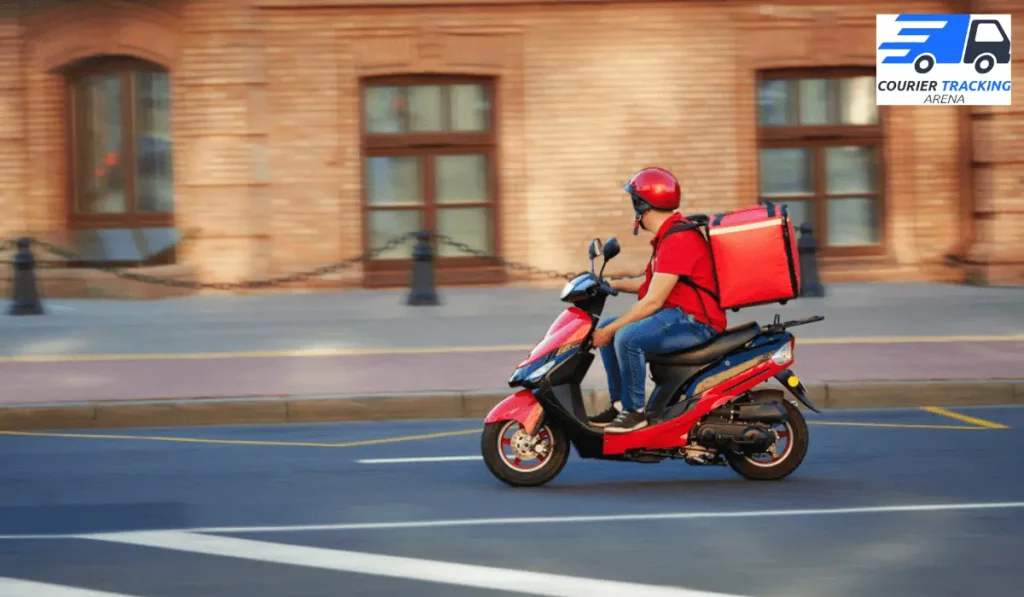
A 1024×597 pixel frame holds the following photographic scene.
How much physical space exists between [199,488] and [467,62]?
12.6 m

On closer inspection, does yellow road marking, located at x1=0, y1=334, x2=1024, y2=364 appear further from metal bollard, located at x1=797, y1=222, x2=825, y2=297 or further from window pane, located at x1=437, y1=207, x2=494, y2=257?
window pane, located at x1=437, y1=207, x2=494, y2=257

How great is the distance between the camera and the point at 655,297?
8672 millimetres

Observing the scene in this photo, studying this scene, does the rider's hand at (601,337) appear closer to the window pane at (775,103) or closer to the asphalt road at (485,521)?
the asphalt road at (485,521)

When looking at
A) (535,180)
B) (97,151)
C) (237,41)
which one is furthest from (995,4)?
(97,151)

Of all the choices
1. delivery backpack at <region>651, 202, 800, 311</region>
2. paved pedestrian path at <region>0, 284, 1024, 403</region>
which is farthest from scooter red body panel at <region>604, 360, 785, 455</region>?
paved pedestrian path at <region>0, 284, 1024, 403</region>

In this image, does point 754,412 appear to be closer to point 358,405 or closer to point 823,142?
point 358,405

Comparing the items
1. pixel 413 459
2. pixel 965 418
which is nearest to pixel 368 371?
pixel 413 459

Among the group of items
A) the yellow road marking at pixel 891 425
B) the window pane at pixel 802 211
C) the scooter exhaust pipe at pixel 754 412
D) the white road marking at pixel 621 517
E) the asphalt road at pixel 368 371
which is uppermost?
the window pane at pixel 802 211

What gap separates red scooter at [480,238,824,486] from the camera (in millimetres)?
8664

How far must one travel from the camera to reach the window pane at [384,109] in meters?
21.2

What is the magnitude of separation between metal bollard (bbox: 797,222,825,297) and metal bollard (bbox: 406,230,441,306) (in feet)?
13.5

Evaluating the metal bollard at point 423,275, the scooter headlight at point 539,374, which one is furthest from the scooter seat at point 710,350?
the metal bollard at point 423,275

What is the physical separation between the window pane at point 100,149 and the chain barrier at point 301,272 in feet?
2.81

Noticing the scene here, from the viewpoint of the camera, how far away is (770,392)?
29.0 ft
